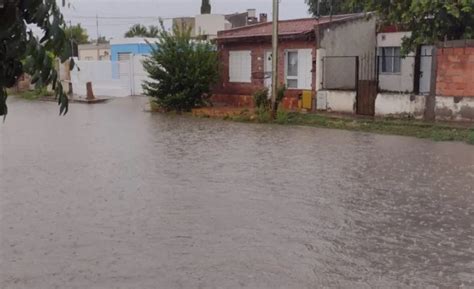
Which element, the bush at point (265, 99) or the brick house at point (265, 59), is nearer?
the bush at point (265, 99)

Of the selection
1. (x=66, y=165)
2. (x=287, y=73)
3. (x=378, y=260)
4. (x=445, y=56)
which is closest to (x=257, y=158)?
(x=66, y=165)

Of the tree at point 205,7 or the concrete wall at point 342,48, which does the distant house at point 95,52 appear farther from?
the concrete wall at point 342,48

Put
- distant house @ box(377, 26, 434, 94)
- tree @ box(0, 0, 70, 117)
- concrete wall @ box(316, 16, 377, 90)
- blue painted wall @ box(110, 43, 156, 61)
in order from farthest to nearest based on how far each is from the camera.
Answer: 1. blue painted wall @ box(110, 43, 156, 61)
2. distant house @ box(377, 26, 434, 94)
3. concrete wall @ box(316, 16, 377, 90)
4. tree @ box(0, 0, 70, 117)

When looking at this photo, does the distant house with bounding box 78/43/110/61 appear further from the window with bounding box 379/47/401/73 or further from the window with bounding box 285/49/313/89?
the window with bounding box 379/47/401/73

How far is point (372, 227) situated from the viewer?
7.11 meters

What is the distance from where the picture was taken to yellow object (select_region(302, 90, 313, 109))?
837 inches

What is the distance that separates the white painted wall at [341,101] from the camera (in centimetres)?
1984

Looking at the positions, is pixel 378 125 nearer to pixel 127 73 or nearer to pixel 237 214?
pixel 237 214

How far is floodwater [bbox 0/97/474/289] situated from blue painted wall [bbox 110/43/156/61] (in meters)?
21.0

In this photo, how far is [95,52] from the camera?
44.0 m

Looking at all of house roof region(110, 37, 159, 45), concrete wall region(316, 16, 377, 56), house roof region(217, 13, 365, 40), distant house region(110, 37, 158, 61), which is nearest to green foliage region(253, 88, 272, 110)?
concrete wall region(316, 16, 377, 56)

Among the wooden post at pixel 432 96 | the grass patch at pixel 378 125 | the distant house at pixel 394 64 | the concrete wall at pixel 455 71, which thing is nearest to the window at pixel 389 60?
the distant house at pixel 394 64

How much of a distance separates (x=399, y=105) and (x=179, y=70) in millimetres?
8615

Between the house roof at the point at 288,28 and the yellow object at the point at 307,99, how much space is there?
7.28ft
